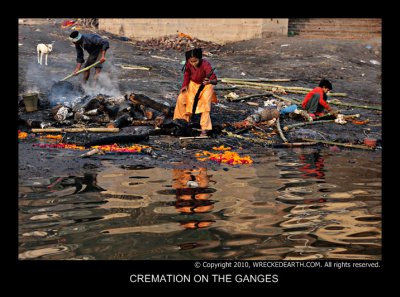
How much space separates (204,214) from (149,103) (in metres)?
5.78

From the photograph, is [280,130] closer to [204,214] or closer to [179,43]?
[204,214]

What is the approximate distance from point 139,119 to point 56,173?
3.73 metres

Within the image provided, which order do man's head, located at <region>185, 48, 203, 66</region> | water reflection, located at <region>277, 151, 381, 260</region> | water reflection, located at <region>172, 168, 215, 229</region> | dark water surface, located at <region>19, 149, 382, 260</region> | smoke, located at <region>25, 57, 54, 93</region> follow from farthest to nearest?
smoke, located at <region>25, 57, 54, 93</region>, man's head, located at <region>185, 48, 203, 66</region>, water reflection, located at <region>172, 168, 215, 229</region>, water reflection, located at <region>277, 151, 381, 260</region>, dark water surface, located at <region>19, 149, 382, 260</region>

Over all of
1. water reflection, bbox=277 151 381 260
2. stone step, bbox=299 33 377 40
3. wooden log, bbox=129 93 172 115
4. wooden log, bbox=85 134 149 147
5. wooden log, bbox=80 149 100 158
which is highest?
stone step, bbox=299 33 377 40

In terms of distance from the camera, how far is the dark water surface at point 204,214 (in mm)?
4957

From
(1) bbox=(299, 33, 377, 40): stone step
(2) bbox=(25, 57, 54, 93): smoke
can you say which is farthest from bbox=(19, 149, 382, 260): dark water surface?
(1) bbox=(299, 33, 377, 40): stone step

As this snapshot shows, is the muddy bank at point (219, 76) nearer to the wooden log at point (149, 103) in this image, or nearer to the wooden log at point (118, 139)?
the wooden log at point (118, 139)

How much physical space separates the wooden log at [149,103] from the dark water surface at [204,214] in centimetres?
304

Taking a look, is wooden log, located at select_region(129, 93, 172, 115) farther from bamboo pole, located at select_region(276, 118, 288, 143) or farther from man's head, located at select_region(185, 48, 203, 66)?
bamboo pole, located at select_region(276, 118, 288, 143)

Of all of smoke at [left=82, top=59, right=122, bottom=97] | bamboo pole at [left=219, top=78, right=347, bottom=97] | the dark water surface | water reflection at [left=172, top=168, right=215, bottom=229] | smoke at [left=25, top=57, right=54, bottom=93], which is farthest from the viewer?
bamboo pole at [left=219, top=78, right=347, bottom=97]

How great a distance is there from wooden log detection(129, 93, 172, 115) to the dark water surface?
3044 mm

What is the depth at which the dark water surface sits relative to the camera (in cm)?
496

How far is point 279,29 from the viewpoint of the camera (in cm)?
2172
